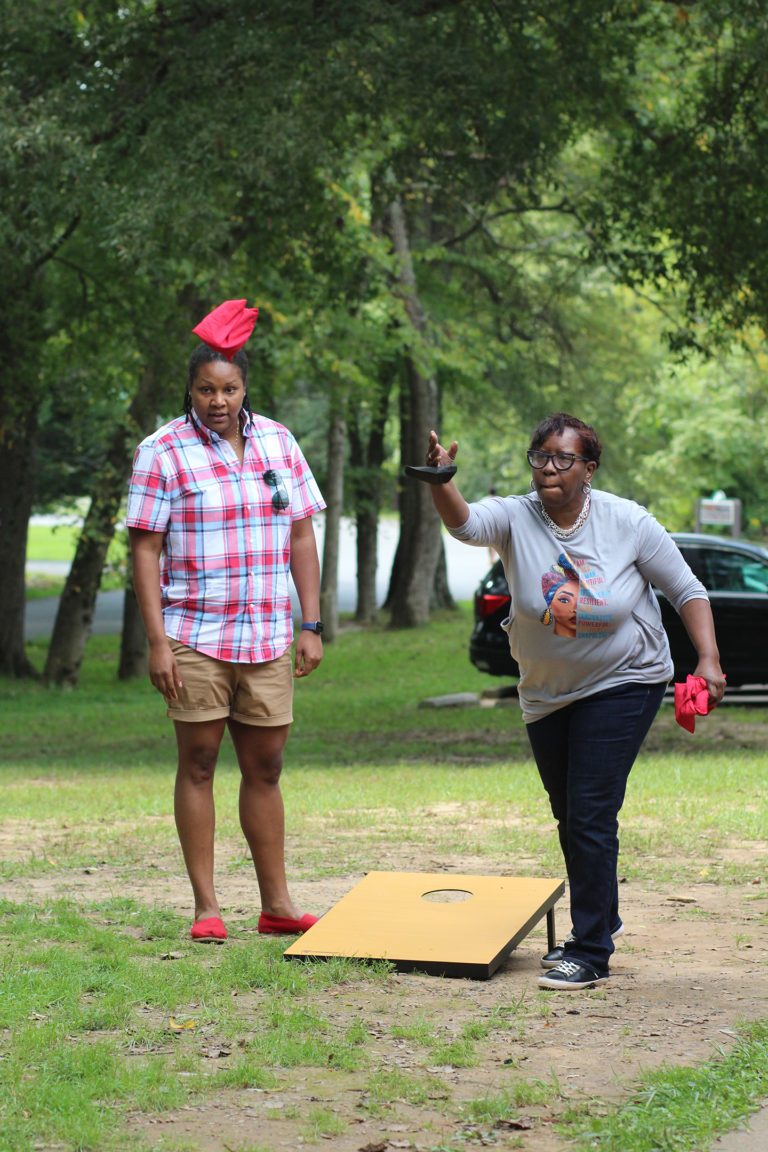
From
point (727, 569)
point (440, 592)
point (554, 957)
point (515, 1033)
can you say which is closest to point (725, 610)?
point (727, 569)

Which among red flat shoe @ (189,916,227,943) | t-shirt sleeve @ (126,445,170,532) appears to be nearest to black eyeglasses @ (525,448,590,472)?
t-shirt sleeve @ (126,445,170,532)

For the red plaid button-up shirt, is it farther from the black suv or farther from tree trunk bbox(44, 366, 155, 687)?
tree trunk bbox(44, 366, 155, 687)

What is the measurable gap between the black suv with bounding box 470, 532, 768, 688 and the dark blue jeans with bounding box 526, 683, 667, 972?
943cm

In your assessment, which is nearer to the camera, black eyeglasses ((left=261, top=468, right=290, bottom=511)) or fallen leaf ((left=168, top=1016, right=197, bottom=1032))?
fallen leaf ((left=168, top=1016, right=197, bottom=1032))

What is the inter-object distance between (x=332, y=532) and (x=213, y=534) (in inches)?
733

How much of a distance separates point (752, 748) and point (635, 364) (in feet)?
64.5

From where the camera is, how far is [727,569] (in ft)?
48.4

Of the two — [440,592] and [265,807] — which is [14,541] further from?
[265,807]

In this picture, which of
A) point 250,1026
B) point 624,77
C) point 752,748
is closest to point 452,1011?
point 250,1026

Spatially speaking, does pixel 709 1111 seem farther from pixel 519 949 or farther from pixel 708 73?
pixel 708 73

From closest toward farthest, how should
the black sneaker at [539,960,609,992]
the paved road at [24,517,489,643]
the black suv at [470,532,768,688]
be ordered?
the black sneaker at [539,960,609,992], the black suv at [470,532,768,688], the paved road at [24,517,489,643]

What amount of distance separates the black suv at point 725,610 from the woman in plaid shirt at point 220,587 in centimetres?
893

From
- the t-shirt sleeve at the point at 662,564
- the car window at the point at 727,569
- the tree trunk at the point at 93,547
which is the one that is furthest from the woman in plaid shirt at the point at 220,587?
the tree trunk at the point at 93,547

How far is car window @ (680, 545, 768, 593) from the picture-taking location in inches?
576
